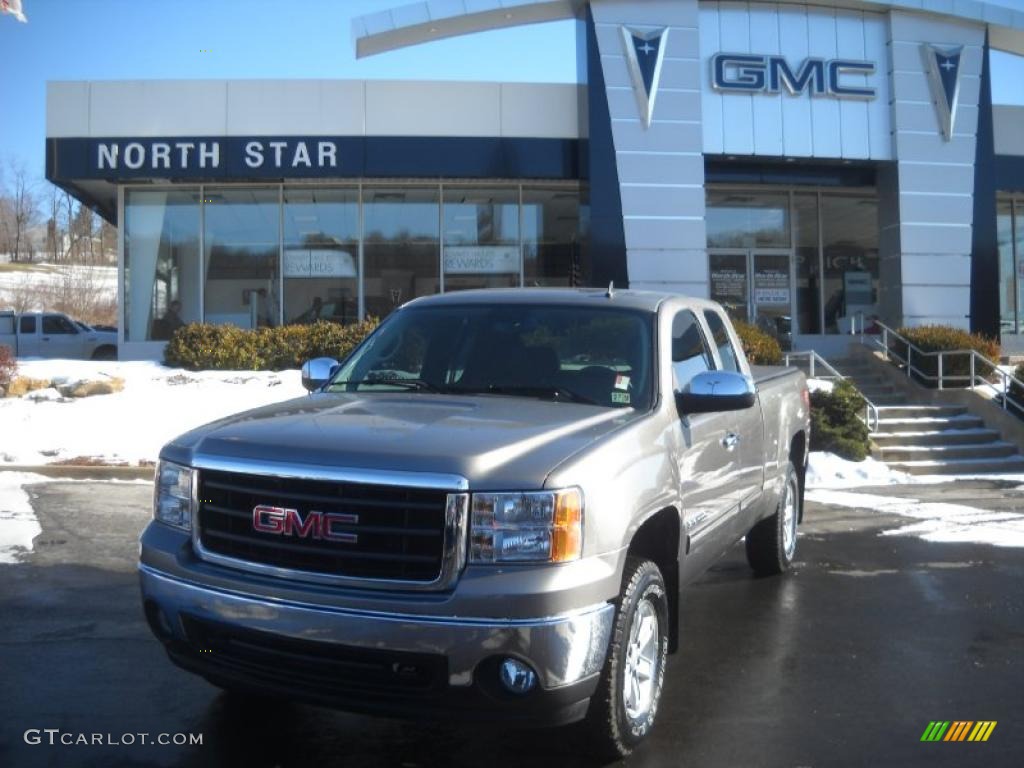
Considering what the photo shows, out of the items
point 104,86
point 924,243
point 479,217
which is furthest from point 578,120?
point 104,86

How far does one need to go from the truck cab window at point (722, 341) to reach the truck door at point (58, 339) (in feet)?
71.8

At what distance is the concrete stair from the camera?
13539 mm

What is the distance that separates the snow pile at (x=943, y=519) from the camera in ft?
28.6

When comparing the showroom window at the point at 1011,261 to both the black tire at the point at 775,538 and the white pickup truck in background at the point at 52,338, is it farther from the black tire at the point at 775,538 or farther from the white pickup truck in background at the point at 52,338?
the white pickup truck in background at the point at 52,338

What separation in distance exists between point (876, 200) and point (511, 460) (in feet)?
66.2

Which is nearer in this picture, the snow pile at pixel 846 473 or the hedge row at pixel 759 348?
the snow pile at pixel 846 473

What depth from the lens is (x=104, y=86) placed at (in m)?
18.1

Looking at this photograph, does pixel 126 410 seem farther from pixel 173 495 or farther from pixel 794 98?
pixel 794 98

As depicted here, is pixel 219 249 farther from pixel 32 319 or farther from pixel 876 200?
pixel 876 200

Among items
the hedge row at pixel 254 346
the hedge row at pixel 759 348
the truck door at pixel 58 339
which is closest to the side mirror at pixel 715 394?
the hedge row at pixel 759 348

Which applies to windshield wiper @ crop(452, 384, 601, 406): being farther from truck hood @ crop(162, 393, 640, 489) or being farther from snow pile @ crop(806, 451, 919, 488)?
snow pile @ crop(806, 451, 919, 488)

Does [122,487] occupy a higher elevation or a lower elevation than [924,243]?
lower

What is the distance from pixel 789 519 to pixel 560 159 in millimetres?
12627

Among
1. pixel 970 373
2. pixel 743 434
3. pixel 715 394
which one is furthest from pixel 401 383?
pixel 970 373
